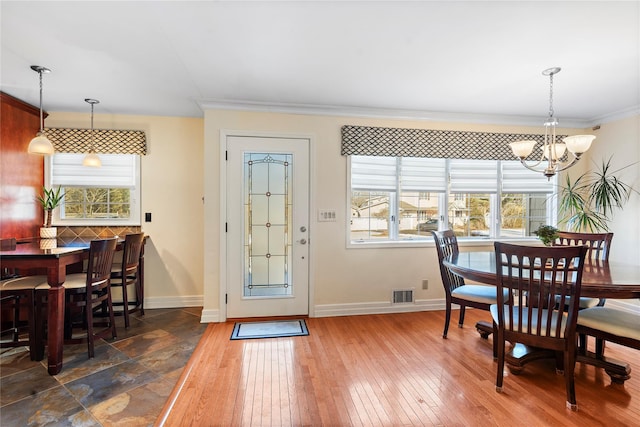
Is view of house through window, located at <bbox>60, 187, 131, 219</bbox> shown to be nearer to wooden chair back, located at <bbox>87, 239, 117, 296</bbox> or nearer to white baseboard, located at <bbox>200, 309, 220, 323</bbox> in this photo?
wooden chair back, located at <bbox>87, 239, 117, 296</bbox>

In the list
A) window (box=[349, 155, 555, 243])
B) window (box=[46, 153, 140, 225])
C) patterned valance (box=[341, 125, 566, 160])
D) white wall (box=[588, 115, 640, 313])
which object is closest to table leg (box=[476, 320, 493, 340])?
window (box=[349, 155, 555, 243])

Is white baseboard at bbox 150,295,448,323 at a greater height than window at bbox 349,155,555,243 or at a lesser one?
lesser

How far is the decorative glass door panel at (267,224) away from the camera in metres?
3.48

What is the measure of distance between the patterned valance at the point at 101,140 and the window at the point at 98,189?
111mm

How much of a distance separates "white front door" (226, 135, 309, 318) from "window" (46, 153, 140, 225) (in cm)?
141

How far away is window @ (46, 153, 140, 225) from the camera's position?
3727 millimetres

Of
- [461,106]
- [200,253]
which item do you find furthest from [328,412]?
[461,106]

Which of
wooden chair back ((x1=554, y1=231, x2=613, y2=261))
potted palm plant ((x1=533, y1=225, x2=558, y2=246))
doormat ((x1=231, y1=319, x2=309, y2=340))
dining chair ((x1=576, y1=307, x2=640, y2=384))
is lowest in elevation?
doormat ((x1=231, y1=319, x2=309, y2=340))

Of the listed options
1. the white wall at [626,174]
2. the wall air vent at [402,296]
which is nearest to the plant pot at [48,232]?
the wall air vent at [402,296]

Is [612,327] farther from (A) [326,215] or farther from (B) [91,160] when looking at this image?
(B) [91,160]

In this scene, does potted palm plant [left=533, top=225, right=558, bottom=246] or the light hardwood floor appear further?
potted palm plant [left=533, top=225, right=558, bottom=246]

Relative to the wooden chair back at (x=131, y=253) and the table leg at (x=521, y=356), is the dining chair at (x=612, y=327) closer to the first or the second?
the table leg at (x=521, y=356)

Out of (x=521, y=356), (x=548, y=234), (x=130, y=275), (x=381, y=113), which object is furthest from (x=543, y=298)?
(x=130, y=275)

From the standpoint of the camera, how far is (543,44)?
220cm
